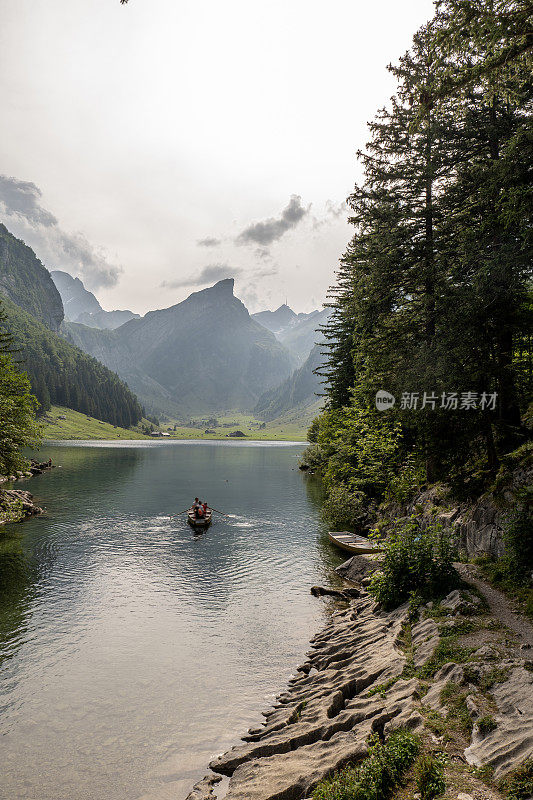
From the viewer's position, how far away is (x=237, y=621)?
23844mm

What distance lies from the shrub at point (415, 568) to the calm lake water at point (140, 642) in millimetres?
5839

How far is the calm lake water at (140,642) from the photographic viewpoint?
525 inches

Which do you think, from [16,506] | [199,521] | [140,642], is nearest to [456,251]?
[140,642]

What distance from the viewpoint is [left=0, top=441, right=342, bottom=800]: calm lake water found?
13344 mm

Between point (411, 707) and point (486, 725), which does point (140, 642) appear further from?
point (486, 725)

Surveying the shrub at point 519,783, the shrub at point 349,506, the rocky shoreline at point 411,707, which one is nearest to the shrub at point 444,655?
the rocky shoreline at point 411,707

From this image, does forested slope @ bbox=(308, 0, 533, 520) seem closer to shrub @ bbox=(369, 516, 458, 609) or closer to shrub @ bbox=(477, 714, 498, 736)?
shrub @ bbox=(369, 516, 458, 609)

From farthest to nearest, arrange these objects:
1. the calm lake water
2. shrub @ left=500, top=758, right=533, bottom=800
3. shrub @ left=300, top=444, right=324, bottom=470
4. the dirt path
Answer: shrub @ left=300, top=444, right=324, bottom=470 → the calm lake water → the dirt path → shrub @ left=500, top=758, right=533, bottom=800

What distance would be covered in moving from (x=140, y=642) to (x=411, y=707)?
16.3 metres

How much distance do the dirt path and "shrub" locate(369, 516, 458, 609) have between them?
1.09 m

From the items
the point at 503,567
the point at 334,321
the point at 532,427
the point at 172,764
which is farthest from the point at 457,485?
the point at 334,321

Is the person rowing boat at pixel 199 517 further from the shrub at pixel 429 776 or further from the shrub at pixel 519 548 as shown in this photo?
the shrub at pixel 429 776

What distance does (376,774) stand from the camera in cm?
777

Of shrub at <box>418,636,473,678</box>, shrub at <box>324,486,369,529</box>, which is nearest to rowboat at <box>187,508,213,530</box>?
shrub at <box>324,486,369,529</box>
